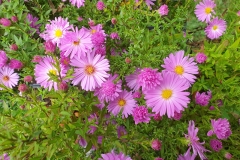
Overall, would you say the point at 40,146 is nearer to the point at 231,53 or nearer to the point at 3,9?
the point at 3,9

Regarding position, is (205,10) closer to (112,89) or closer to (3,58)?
(112,89)

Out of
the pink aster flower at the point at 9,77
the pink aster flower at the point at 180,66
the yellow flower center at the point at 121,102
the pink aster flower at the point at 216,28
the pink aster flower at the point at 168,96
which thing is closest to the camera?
the pink aster flower at the point at 168,96

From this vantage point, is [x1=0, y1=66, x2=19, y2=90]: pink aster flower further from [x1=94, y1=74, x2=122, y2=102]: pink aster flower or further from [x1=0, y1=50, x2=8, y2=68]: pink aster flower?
[x1=94, y1=74, x2=122, y2=102]: pink aster flower

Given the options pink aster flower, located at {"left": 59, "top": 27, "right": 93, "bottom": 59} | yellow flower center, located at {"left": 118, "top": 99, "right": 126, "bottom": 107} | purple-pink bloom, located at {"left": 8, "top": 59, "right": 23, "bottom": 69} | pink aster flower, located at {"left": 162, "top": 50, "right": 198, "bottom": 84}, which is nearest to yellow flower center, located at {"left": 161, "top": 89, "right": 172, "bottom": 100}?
pink aster flower, located at {"left": 162, "top": 50, "right": 198, "bottom": 84}

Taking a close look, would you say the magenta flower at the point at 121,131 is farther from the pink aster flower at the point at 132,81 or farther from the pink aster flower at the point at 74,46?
the pink aster flower at the point at 74,46

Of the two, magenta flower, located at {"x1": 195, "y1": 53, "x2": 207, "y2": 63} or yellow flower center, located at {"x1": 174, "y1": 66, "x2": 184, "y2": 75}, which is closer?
yellow flower center, located at {"x1": 174, "y1": 66, "x2": 184, "y2": 75}

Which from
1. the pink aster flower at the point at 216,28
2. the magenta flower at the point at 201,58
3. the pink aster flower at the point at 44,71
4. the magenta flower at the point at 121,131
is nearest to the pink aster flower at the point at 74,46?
the pink aster flower at the point at 44,71

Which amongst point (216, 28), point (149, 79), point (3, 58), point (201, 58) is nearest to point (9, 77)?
point (3, 58)
